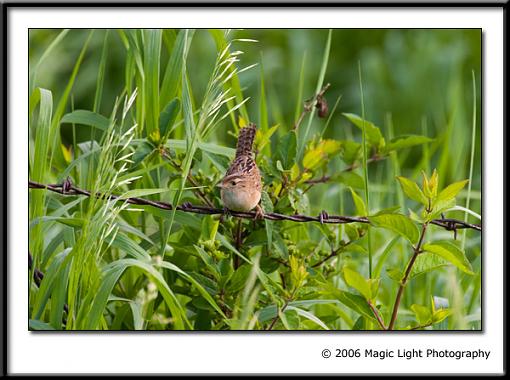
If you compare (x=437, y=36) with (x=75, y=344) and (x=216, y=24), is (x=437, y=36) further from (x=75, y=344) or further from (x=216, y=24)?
(x=75, y=344)

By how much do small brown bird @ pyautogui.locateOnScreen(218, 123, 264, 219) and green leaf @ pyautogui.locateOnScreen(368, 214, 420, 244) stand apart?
541mm

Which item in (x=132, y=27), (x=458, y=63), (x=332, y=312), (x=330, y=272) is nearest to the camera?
(x=132, y=27)

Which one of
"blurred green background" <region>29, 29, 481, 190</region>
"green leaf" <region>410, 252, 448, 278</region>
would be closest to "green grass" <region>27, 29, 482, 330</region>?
"green leaf" <region>410, 252, 448, 278</region>

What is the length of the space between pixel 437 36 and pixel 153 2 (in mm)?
5649

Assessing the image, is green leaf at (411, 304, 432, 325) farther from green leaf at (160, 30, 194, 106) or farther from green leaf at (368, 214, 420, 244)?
green leaf at (160, 30, 194, 106)

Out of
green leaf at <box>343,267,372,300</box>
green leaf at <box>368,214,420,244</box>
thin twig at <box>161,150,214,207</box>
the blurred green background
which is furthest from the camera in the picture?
the blurred green background

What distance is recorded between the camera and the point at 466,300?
4.29 meters

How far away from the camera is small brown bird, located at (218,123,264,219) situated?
3539 mm

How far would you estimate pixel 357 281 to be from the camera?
3.17 meters

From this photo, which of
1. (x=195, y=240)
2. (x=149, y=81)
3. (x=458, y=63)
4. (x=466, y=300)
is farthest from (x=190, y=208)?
(x=458, y=63)

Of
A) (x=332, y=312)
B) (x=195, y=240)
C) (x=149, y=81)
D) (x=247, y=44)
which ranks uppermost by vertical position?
(x=247, y=44)

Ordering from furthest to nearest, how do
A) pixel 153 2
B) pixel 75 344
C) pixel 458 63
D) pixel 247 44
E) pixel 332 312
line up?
1. pixel 247 44
2. pixel 458 63
3. pixel 332 312
4. pixel 153 2
5. pixel 75 344

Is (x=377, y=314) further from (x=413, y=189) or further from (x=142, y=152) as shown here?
(x=142, y=152)

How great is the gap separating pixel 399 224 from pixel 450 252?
22cm
